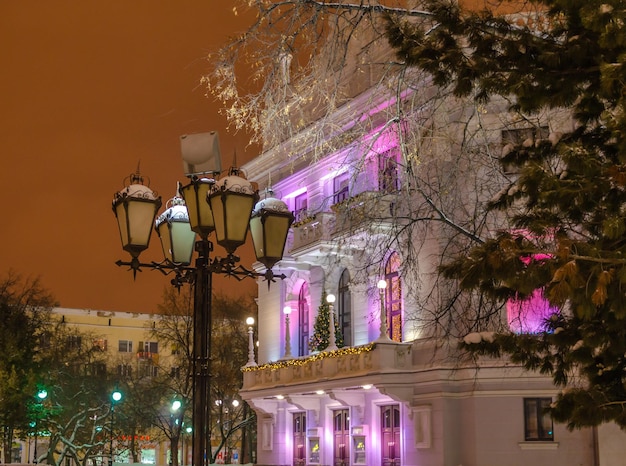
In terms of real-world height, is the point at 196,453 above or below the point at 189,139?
below

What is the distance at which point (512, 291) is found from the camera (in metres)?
9.70

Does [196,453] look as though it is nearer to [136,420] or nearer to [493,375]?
[493,375]

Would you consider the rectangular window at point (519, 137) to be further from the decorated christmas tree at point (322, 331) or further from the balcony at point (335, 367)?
the decorated christmas tree at point (322, 331)

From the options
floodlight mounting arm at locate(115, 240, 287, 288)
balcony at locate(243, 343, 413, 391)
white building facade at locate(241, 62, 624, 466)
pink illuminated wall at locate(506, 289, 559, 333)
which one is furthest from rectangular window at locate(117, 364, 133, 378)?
floodlight mounting arm at locate(115, 240, 287, 288)

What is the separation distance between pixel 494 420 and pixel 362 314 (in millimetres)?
7405

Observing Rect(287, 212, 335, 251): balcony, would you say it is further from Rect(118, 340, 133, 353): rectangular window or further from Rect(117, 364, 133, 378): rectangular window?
Rect(118, 340, 133, 353): rectangular window

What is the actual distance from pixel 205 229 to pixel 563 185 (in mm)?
3600

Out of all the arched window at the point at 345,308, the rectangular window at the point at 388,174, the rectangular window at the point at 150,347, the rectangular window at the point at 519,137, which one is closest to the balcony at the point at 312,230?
the arched window at the point at 345,308

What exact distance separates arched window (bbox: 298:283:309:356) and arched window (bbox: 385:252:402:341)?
6.23m

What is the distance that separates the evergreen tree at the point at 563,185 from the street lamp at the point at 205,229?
1.91m

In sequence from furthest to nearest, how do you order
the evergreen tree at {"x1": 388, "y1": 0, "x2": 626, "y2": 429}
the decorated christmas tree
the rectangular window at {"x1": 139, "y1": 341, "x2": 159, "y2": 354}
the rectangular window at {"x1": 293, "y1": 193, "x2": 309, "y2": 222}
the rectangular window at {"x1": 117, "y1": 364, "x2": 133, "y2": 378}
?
the rectangular window at {"x1": 139, "y1": 341, "x2": 159, "y2": 354}
the rectangular window at {"x1": 117, "y1": 364, "x2": 133, "y2": 378}
the rectangular window at {"x1": 293, "y1": 193, "x2": 309, "y2": 222}
the decorated christmas tree
the evergreen tree at {"x1": 388, "y1": 0, "x2": 626, "y2": 429}

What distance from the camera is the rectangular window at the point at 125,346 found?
3280 inches

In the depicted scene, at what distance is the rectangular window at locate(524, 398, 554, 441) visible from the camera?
27141 millimetres

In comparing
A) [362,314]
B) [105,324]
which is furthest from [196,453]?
[105,324]
